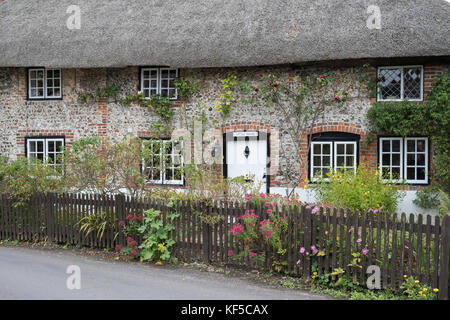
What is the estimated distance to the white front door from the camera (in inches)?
462

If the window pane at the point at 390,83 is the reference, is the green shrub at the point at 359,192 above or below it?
below

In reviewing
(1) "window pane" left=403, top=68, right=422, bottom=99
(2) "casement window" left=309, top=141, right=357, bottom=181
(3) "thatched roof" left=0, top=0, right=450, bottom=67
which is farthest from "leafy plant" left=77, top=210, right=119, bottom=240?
(1) "window pane" left=403, top=68, right=422, bottom=99

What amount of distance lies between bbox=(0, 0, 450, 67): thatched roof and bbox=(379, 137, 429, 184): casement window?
7.29ft

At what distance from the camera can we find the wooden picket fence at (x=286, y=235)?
5422 mm

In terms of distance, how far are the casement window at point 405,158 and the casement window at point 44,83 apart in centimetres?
972

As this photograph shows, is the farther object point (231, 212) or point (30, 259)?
point (30, 259)

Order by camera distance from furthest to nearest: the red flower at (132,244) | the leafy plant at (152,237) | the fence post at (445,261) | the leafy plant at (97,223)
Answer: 1. the leafy plant at (97,223)
2. the red flower at (132,244)
3. the leafy plant at (152,237)
4. the fence post at (445,261)

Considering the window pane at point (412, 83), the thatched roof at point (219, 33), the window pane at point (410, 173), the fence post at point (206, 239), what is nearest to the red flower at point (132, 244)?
the fence post at point (206, 239)

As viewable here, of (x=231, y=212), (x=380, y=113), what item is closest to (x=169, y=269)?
(x=231, y=212)

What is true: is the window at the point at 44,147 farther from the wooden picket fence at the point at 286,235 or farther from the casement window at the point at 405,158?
the casement window at the point at 405,158

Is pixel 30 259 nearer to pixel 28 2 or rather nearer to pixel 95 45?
pixel 95 45

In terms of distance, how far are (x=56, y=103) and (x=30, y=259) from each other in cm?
697

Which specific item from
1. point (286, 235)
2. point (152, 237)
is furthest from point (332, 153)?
point (152, 237)

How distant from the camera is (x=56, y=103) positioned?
13086mm
